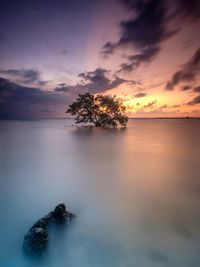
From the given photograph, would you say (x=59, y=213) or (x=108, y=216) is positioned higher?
(x=59, y=213)

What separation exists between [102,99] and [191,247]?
3867 centimetres

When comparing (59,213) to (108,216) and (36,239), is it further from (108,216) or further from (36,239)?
(108,216)

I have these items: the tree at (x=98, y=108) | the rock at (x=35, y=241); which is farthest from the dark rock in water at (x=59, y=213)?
the tree at (x=98, y=108)

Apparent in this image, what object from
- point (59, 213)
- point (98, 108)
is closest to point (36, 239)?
point (59, 213)

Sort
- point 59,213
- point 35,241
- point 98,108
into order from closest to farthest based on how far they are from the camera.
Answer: point 35,241
point 59,213
point 98,108

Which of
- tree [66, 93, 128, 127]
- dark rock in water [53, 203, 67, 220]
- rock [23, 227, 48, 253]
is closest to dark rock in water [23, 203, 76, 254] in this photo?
rock [23, 227, 48, 253]

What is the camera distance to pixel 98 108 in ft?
137

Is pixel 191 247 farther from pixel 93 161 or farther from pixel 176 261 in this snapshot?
pixel 93 161

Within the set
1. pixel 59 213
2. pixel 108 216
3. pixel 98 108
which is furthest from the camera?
pixel 98 108

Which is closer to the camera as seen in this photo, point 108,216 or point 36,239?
point 36,239

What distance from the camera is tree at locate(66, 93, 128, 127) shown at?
40978 millimetres

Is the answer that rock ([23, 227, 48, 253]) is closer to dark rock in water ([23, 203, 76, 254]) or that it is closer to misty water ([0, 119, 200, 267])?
dark rock in water ([23, 203, 76, 254])

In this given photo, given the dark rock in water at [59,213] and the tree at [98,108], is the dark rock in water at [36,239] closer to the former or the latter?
the dark rock in water at [59,213]

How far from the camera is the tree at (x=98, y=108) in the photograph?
4098 centimetres
